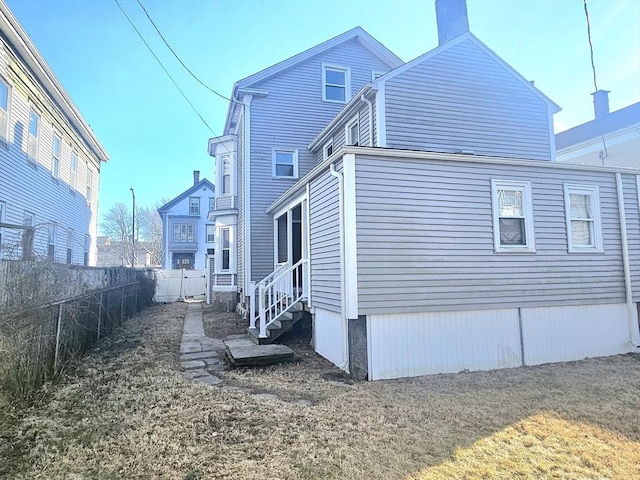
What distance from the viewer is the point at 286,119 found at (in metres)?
13.4

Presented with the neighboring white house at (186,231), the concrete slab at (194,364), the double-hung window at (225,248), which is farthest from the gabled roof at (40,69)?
the neighboring white house at (186,231)

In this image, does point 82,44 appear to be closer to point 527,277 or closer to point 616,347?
point 527,277

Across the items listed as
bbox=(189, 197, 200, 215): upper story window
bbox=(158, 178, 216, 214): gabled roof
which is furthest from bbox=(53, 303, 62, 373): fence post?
bbox=(189, 197, 200, 215): upper story window

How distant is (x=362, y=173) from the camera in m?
6.02

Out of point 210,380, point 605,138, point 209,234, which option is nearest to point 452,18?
point 605,138

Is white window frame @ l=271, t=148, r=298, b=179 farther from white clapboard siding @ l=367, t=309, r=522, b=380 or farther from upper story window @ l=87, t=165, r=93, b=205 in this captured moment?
upper story window @ l=87, t=165, r=93, b=205

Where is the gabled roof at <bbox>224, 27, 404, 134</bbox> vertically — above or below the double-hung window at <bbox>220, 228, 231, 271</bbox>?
above

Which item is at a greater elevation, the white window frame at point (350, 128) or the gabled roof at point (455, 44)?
the gabled roof at point (455, 44)

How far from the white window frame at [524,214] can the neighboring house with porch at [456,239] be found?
2cm

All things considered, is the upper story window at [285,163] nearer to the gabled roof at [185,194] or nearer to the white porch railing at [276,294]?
the white porch railing at [276,294]

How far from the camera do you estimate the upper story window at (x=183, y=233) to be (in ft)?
107

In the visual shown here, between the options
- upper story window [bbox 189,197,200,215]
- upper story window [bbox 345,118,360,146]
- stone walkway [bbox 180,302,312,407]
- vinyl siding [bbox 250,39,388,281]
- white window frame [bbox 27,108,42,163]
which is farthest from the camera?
upper story window [bbox 189,197,200,215]

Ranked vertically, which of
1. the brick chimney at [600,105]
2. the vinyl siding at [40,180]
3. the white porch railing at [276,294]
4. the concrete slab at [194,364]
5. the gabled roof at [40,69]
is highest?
the brick chimney at [600,105]

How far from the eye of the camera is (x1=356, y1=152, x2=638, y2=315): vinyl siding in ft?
19.7
